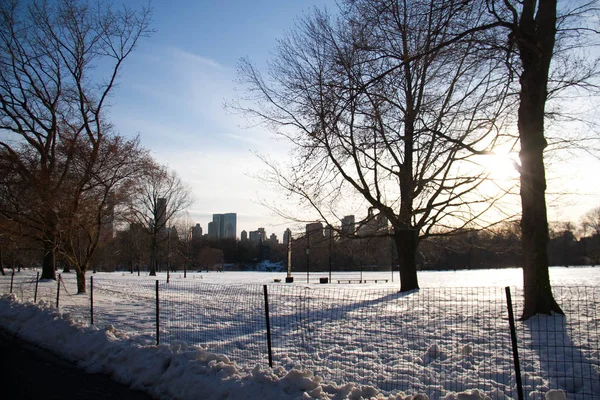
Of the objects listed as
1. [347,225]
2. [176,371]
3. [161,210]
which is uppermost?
[161,210]

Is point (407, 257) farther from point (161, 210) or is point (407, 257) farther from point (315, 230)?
point (161, 210)

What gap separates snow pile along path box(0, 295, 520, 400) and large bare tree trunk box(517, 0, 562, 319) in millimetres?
6144

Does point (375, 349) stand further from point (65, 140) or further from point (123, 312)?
point (65, 140)

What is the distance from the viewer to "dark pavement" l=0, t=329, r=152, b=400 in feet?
18.7

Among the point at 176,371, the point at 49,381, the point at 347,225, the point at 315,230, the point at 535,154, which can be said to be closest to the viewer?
the point at 176,371

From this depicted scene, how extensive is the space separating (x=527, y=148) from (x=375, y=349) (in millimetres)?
5945

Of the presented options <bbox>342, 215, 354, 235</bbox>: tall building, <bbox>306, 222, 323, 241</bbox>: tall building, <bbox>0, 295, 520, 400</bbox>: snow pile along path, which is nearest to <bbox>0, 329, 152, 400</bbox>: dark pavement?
<bbox>0, 295, 520, 400</bbox>: snow pile along path

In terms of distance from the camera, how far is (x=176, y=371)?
20.2 ft

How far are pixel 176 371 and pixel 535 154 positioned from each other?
878 cm

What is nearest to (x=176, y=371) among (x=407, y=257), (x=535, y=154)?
(x=535, y=154)

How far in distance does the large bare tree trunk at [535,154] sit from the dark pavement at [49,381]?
8.24m

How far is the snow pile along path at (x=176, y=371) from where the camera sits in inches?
198

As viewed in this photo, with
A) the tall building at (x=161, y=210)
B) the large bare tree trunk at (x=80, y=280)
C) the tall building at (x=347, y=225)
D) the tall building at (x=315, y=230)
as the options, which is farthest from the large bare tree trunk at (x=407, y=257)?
the tall building at (x=161, y=210)

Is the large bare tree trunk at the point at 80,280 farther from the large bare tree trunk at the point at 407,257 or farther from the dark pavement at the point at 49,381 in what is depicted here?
the large bare tree trunk at the point at 407,257
